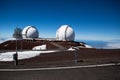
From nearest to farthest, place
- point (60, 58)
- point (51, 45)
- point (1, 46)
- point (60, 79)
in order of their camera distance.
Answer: point (60, 79), point (60, 58), point (51, 45), point (1, 46)

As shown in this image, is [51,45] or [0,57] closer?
[0,57]

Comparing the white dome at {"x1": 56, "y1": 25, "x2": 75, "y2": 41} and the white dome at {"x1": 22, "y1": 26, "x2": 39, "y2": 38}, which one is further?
the white dome at {"x1": 22, "y1": 26, "x2": 39, "y2": 38}

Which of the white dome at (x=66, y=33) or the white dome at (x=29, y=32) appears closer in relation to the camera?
the white dome at (x=66, y=33)

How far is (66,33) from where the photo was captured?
186 feet

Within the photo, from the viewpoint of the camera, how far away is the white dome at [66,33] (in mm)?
56719

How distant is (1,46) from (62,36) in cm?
1811

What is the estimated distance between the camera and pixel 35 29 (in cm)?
6262

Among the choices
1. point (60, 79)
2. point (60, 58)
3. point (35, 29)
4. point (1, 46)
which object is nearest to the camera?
point (60, 79)

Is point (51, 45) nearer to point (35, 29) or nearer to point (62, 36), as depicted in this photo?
point (62, 36)

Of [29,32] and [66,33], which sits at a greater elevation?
[29,32]

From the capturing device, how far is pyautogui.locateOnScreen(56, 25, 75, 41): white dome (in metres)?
56.7

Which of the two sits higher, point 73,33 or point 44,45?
point 73,33

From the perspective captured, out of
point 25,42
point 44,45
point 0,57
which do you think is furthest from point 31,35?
point 0,57

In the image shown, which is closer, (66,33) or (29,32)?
(66,33)
